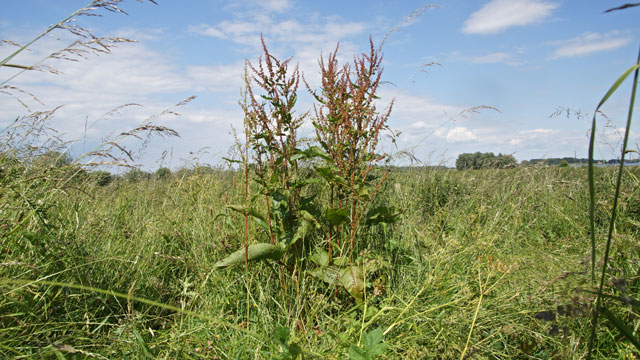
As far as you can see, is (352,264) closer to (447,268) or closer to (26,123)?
(447,268)

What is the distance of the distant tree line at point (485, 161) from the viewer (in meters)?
5.71

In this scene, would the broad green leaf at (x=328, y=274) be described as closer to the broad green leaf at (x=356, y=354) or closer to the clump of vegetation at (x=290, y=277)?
the clump of vegetation at (x=290, y=277)

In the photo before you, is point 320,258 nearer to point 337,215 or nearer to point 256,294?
point 337,215

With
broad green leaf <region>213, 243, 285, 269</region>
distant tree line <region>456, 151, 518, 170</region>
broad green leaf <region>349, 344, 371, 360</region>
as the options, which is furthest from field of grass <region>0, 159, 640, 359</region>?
distant tree line <region>456, 151, 518, 170</region>

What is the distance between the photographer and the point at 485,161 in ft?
20.9

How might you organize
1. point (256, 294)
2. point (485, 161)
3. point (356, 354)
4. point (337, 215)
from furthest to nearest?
point (485, 161)
point (256, 294)
point (337, 215)
point (356, 354)

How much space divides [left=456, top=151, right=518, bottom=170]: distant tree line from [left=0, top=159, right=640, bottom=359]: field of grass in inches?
90.0

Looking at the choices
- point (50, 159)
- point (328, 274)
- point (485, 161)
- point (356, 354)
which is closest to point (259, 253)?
point (328, 274)

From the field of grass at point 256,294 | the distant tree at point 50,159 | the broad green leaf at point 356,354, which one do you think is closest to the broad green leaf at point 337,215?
the field of grass at point 256,294

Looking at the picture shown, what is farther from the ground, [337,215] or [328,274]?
[337,215]

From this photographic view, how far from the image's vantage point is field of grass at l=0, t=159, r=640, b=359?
1.80m

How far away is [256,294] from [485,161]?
5286 millimetres

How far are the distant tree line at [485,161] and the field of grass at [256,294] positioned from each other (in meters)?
2.29

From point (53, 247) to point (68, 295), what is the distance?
0.33 meters
